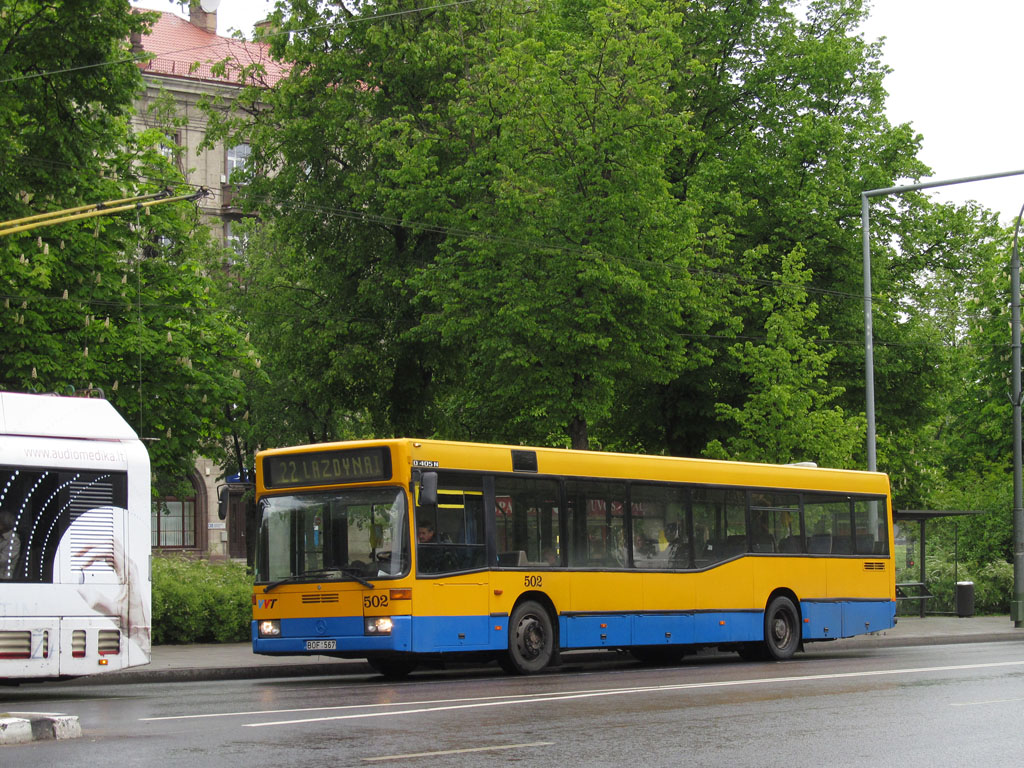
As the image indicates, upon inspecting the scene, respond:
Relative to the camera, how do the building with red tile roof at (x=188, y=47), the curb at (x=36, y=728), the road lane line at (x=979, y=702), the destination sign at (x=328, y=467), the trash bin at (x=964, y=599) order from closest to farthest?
the curb at (x=36, y=728)
the road lane line at (x=979, y=702)
the destination sign at (x=328, y=467)
the trash bin at (x=964, y=599)
the building with red tile roof at (x=188, y=47)

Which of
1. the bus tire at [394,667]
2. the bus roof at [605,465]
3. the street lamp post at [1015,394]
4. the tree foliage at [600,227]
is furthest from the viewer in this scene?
the street lamp post at [1015,394]

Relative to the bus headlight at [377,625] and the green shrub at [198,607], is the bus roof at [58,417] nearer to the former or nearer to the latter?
the bus headlight at [377,625]

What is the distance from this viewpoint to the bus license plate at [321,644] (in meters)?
Answer: 16.9

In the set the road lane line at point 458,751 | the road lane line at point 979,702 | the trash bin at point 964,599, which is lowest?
the trash bin at point 964,599

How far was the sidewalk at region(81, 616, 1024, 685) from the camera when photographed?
1845 cm

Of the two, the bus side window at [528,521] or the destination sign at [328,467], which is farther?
the bus side window at [528,521]

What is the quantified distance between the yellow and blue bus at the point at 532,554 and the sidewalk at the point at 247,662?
147cm

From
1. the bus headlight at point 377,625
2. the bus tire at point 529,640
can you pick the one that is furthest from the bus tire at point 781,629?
the bus headlight at point 377,625

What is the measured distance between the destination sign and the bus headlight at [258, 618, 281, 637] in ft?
5.47

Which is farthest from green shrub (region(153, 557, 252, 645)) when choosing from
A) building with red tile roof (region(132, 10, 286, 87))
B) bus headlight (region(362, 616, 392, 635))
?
building with red tile roof (region(132, 10, 286, 87))

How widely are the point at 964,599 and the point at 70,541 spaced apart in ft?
87.3

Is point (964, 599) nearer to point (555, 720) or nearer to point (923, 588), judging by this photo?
point (923, 588)

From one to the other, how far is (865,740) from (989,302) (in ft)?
129

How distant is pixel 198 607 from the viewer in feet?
77.2
